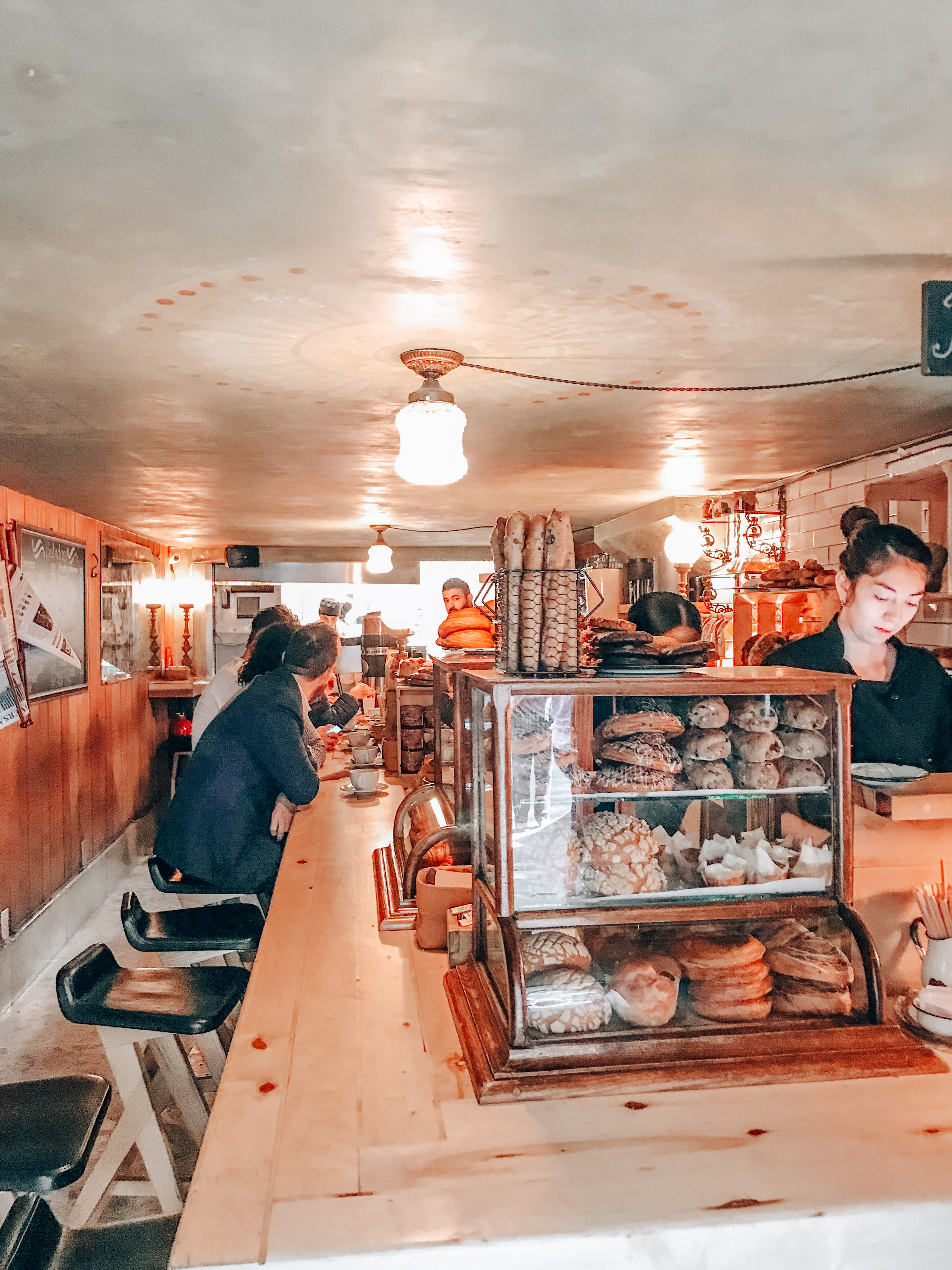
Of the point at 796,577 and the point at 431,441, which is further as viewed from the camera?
the point at 796,577

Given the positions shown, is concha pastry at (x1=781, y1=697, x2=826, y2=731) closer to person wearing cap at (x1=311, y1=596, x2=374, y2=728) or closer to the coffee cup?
the coffee cup

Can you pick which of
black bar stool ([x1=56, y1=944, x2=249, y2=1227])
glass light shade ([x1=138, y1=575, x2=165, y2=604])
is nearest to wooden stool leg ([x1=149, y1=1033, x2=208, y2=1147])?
Answer: black bar stool ([x1=56, y1=944, x2=249, y2=1227])

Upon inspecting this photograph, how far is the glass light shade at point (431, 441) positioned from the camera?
3.05 metres

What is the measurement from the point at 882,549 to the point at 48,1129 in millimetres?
2331

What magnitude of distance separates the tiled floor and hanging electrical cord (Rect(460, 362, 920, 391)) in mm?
2580

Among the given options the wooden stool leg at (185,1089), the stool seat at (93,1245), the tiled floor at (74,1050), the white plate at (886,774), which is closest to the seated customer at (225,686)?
the tiled floor at (74,1050)

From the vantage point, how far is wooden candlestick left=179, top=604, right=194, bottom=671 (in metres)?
12.1

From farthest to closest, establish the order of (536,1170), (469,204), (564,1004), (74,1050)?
(74,1050), (469,204), (564,1004), (536,1170)

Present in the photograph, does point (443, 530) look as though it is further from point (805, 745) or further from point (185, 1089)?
point (805, 745)

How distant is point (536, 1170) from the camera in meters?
1.18

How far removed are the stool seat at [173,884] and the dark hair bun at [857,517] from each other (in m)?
3.55

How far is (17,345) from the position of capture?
321 cm

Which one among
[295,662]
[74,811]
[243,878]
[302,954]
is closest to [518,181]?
[302,954]

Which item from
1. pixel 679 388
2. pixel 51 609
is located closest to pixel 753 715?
pixel 679 388
